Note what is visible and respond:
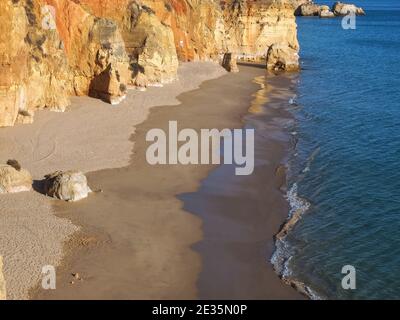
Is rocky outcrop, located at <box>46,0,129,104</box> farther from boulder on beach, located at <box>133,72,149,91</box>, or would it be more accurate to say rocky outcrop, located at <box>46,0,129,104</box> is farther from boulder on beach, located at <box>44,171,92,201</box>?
boulder on beach, located at <box>44,171,92,201</box>

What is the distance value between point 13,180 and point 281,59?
45.8 metres

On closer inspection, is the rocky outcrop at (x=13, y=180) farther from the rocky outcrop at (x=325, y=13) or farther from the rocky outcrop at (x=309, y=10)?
the rocky outcrop at (x=309, y=10)

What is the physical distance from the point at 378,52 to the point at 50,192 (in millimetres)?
64864

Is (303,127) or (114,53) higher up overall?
(114,53)

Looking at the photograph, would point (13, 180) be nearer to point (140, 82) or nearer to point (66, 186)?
point (66, 186)

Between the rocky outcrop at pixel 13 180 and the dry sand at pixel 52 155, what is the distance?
393 mm

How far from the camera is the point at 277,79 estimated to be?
59.3 m

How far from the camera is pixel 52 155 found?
2936 centimetres

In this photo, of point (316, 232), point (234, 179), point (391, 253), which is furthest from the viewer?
point (234, 179)

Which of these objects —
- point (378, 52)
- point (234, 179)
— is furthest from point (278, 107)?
point (378, 52)

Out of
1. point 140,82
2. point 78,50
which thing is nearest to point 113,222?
point 78,50

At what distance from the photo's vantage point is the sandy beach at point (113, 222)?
699 inches

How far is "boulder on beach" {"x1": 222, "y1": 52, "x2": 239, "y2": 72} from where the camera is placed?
6066 centimetres

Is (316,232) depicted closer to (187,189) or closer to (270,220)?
(270,220)
